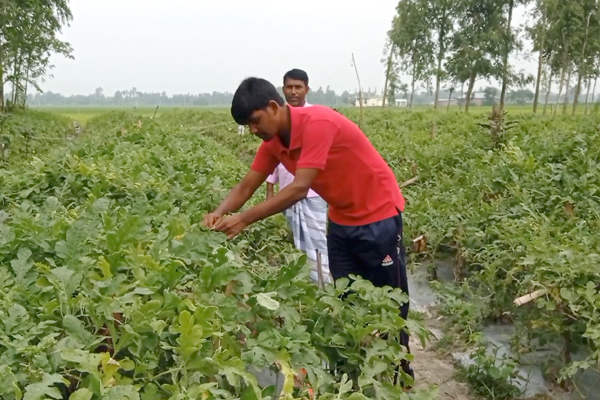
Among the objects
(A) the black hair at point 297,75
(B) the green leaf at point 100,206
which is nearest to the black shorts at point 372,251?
(B) the green leaf at point 100,206

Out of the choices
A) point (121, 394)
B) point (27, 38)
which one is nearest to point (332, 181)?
point (121, 394)

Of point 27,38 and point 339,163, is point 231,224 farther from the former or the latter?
point 27,38

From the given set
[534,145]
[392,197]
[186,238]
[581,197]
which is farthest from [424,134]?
[186,238]

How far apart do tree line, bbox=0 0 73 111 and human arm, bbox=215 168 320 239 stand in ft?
55.4

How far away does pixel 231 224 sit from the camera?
115 inches

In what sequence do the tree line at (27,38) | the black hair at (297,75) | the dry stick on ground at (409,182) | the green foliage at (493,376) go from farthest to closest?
the tree line at (27,38), the dry stick on ground at (409,182), the black hair at (297,75), the green foliage at (493,376)

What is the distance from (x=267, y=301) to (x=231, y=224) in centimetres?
73

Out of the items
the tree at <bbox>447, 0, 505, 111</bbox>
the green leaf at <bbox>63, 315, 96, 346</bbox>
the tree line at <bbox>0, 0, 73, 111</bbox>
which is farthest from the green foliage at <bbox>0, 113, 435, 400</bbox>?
the tree at <bbox>447, 0, 505, 111</bbox>

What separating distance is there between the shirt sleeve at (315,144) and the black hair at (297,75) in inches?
70.9

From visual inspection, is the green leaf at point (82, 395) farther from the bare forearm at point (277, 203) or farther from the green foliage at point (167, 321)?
the bare forearm at point (277, 203)

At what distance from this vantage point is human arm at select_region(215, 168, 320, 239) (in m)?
2.90

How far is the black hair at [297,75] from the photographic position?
472cm

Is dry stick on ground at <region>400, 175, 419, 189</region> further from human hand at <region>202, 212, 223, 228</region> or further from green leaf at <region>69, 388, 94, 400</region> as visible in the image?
green leaf at <region>69, 388, 94, 400</region>

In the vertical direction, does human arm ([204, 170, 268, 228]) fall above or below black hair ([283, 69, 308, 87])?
below
